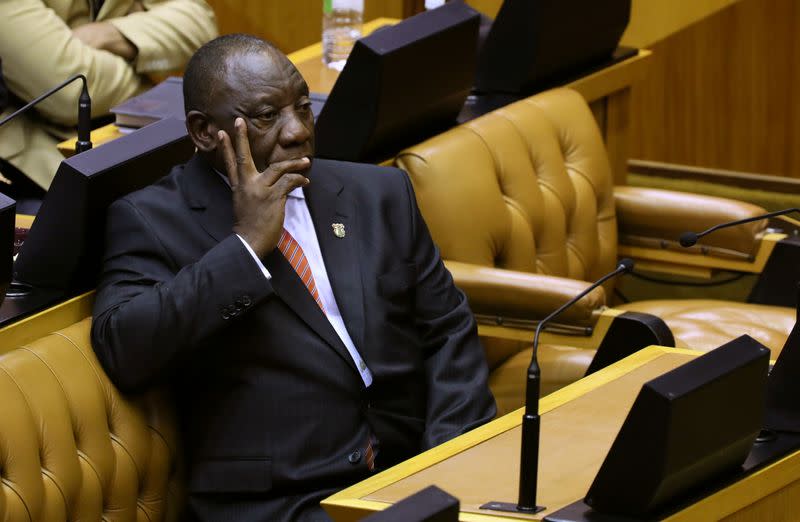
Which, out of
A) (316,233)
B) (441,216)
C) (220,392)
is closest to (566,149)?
(441,216)

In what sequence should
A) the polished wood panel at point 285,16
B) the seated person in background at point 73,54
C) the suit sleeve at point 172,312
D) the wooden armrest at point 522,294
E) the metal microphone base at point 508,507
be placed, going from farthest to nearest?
1. the polished wood panel at point 285,16
2. the seated person in background at point 73,54
3. the wooden armrest at point 522,294
4. the suit sleeve at point 172,312
5. the metal microphone base at point 508,507

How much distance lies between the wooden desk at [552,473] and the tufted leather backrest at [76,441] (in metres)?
0.53

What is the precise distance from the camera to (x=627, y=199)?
11.9ft

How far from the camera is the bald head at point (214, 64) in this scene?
242 cm

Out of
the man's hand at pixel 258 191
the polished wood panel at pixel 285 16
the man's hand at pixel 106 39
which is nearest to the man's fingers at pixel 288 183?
the man's hand at pixel 258 191

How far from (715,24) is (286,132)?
2.70 metres

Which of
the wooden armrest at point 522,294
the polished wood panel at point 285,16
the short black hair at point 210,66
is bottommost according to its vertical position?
the polished wood panel at point 285,16

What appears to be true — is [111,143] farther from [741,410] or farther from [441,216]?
[741,410]

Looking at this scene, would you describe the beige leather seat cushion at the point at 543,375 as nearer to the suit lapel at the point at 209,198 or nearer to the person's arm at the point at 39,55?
the suit lapel at the point at 209,198

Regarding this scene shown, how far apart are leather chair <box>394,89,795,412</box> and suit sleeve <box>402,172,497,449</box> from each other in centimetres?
35

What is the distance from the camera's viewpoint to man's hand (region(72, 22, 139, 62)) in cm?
387

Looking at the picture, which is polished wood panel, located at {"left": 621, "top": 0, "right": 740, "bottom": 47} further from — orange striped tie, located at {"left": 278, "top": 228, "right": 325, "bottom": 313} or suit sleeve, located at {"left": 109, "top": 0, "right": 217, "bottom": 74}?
orange striped tie, located at {"left": 278, "top": 228, "right": 325, "bottom": 313}

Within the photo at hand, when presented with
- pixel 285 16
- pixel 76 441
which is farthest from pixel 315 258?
pixel 285 16

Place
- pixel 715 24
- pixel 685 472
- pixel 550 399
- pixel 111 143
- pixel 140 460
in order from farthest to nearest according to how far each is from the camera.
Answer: pixel 715 24, pixel 111 143, pixel 140 460, pixel 550 399, pixel 685 472
